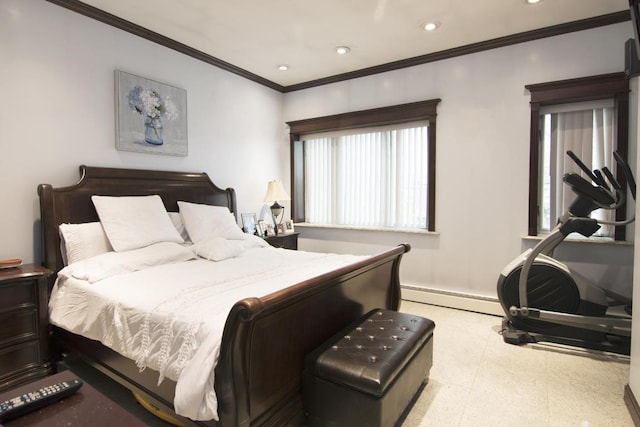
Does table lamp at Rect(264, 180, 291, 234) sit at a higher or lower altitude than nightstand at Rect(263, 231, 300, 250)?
higher

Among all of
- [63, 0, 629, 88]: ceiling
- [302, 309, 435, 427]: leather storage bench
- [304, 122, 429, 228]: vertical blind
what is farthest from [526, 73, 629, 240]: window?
[302, 309, 435, 427]: leather storage bench

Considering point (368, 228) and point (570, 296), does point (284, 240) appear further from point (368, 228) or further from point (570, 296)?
point (570, 296)

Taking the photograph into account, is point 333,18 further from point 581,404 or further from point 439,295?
point 581,404

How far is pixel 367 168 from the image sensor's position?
4.62 metres

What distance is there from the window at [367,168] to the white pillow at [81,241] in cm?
274

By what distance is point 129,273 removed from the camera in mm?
2406

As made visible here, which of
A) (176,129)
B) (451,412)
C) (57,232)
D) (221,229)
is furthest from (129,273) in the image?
(451,412)

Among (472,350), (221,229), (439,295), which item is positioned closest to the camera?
(472,350)

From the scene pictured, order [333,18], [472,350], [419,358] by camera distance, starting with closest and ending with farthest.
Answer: [419,358]
[472,350]
[333,18]

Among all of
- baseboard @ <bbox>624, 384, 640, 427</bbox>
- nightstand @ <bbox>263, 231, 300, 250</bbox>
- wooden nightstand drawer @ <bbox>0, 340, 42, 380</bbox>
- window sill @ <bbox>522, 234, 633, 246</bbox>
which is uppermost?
window sill @ <bbox>522, 234, 633, 246</bbox>

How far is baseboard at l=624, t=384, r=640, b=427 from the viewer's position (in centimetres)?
192

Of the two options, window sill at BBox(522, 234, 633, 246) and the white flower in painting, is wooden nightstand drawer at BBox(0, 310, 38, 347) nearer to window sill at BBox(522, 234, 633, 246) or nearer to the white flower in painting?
the white flower in painting

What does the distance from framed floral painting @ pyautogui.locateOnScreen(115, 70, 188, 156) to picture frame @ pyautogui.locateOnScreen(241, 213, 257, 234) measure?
105 centimetres

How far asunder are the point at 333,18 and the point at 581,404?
11.3ft
